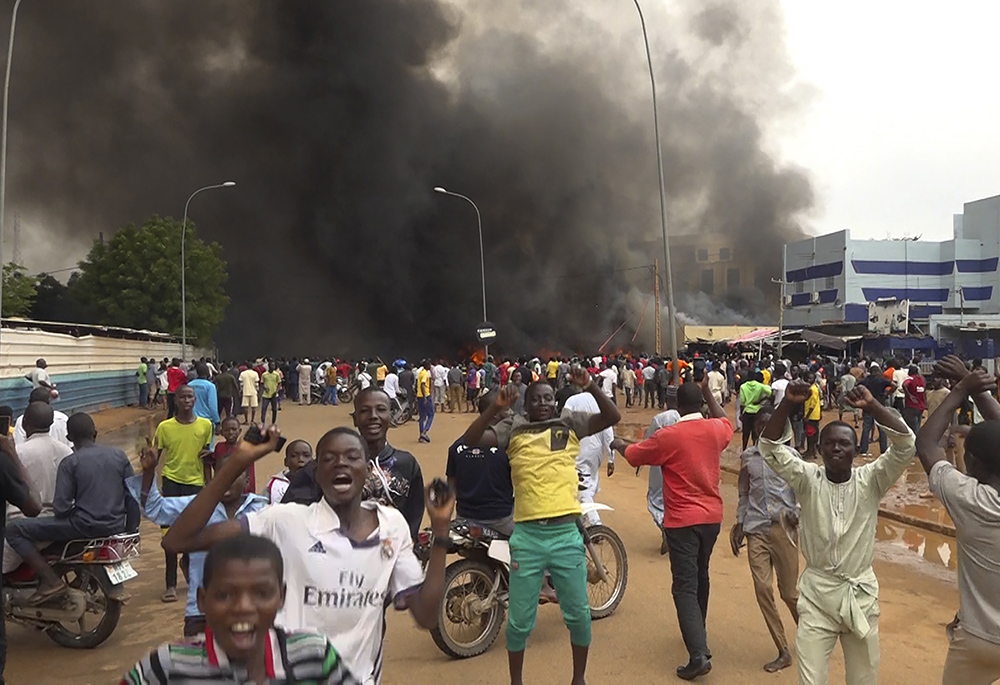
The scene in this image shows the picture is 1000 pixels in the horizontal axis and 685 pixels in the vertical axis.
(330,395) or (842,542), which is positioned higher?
(842,542)

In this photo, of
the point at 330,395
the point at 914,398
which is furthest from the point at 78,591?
the point at 330,395

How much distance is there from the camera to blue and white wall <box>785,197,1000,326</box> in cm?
4356

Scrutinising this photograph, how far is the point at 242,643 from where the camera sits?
147 cm

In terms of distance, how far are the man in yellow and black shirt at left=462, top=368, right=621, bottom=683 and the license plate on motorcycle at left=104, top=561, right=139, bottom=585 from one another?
7.36 feet

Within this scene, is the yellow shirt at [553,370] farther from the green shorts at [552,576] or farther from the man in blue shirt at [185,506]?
the green shorts at [552,576]

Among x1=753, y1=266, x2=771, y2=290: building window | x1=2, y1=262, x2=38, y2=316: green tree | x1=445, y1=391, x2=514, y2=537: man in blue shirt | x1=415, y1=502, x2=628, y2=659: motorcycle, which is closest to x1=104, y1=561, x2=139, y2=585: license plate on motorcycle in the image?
x1=415, y1=502, x2=628, y2=659: motorcycle

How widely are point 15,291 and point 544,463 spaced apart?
31644 mm

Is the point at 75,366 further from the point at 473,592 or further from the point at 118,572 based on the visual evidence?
the point at 473,592

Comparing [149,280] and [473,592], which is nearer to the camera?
[473,592]

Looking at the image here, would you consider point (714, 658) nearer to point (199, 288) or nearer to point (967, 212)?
point (199, 288)

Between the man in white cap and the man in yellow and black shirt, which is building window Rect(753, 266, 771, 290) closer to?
the man in white cap

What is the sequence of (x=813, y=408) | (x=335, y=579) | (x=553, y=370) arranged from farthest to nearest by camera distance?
(x=553, y=370) → (x=813, y=408) → (x=335, y=579)

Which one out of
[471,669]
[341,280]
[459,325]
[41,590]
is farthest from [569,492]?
[341,280]

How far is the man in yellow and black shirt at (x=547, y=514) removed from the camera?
362cm
